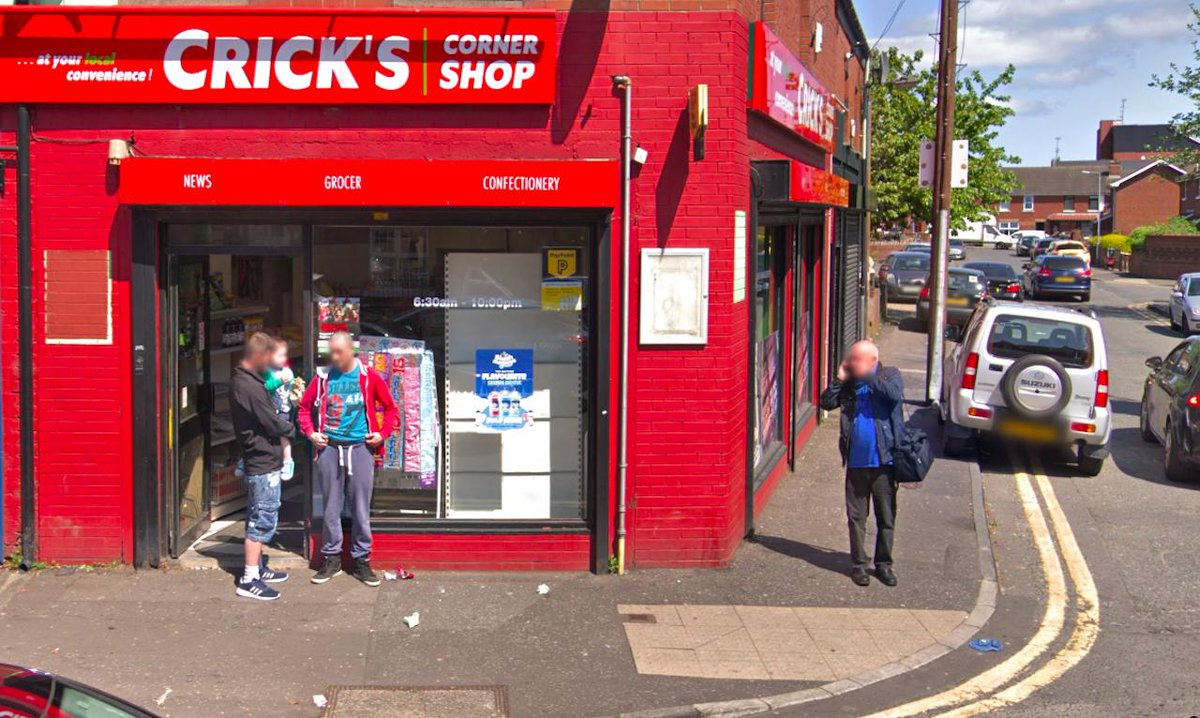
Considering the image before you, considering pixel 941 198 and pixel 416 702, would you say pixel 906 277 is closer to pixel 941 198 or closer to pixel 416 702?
pixel 941 198

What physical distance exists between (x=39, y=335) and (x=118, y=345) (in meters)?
0.54

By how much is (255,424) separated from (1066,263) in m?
37.8

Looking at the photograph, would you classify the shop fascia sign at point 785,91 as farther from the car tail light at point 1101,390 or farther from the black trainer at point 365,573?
the black trainer at point 365,573

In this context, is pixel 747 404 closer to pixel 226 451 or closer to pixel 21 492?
pixel 226 451

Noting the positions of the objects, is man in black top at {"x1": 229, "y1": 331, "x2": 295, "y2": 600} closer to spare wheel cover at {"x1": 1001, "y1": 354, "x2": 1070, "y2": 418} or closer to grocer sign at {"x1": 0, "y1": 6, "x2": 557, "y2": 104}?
grocer sign at {"x1": 0, "y1": 6, "x2": 557, "y2": 104}

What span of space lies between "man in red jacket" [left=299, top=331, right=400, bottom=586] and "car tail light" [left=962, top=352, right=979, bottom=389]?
740cm

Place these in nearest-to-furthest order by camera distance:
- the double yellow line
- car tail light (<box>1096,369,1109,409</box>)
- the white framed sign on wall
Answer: the double yellow line < the white framed sign on wall < car tail light (<box>1096,369,1109,409</box>)

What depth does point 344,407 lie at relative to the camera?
7973mm

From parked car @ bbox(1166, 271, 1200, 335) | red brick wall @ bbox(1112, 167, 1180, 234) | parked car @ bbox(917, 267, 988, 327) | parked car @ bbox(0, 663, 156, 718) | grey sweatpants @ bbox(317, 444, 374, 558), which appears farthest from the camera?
red brick wall @ bbox(1112, 167, 1180, 234)

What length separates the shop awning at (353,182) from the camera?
7965 mm

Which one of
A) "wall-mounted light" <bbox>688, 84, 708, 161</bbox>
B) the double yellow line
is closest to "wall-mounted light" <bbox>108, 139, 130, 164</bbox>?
"wall-mounted light" <bbox>688, 84, 708, 161</bbox>

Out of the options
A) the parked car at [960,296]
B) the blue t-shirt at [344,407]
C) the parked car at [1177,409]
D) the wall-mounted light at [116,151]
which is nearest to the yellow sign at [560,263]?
the blue t-shirt at [344,407]

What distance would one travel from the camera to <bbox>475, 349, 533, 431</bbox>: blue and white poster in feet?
28.5

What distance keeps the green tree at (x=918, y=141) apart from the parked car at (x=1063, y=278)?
5.75 metres
